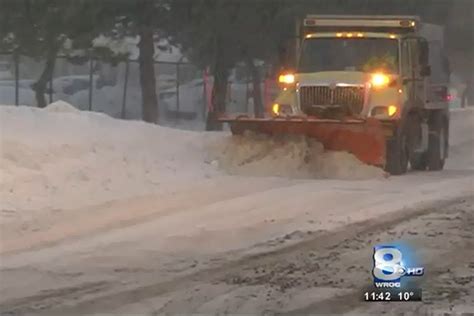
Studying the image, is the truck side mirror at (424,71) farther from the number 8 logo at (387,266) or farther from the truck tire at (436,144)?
the number 8 logo at (387,266)

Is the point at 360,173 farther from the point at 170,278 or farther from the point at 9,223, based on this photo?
the point at 170,278

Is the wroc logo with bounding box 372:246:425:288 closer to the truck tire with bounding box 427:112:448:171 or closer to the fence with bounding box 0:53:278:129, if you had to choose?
the truck tire with bounding box 427:112:448:171

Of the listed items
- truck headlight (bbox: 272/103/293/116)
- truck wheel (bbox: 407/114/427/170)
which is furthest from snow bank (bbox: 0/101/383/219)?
truck wheel (bbox: 407/114/427/170)

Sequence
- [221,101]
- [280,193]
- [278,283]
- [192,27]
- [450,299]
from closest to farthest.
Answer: [450,299], [278,283], [280,193], [192,27], [221,101]

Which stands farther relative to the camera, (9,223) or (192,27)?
(192,27)

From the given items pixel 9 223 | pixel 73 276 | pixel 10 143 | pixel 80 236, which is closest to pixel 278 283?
pixel 73 276

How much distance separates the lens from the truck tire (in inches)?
934

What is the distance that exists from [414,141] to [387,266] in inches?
495

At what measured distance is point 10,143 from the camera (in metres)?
17.2

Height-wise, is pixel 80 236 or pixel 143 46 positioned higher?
pixel 143 46

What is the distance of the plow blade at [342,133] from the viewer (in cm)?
1966

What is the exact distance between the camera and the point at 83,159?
17.7 metres

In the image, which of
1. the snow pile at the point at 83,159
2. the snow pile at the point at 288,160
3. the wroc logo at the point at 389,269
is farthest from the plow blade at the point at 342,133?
the wroc logo at the point at 389,269

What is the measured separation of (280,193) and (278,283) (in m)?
6.63
